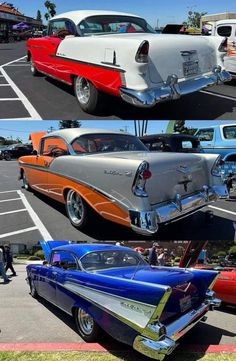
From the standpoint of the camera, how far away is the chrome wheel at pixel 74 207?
5.11 meters

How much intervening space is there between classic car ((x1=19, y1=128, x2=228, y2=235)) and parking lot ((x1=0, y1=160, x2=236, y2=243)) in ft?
0.74

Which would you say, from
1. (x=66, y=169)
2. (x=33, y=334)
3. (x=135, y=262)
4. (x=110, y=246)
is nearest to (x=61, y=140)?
(x=66, y=169)

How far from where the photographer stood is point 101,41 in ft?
15.3

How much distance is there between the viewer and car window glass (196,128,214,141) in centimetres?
483

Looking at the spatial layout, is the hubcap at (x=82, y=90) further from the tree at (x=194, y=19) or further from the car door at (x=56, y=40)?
the tree at (x=194, y=19)

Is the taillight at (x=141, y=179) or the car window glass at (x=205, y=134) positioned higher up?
the car window glass at (x=205, y=134)

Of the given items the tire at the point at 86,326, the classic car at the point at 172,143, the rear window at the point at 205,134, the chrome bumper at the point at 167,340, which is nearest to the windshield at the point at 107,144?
the classic car at the point at 172,143

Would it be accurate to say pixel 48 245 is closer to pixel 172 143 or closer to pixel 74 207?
pixel 74 207

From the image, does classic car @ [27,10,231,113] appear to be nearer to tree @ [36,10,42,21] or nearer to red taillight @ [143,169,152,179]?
tree @ [36,10,42,21]

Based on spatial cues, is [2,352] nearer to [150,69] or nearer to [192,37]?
[150,69]

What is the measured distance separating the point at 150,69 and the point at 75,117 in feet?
3.69

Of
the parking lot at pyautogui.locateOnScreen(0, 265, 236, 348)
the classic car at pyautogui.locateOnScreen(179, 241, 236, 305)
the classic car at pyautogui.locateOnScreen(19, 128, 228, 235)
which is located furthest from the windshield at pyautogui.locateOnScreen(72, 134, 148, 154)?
the parking lot at pyautogui.locateOnScreen(0, 265, 236, 348)

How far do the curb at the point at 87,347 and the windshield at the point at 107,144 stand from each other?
7.94ft

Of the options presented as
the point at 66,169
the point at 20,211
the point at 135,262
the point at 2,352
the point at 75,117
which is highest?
the point at 75,117
